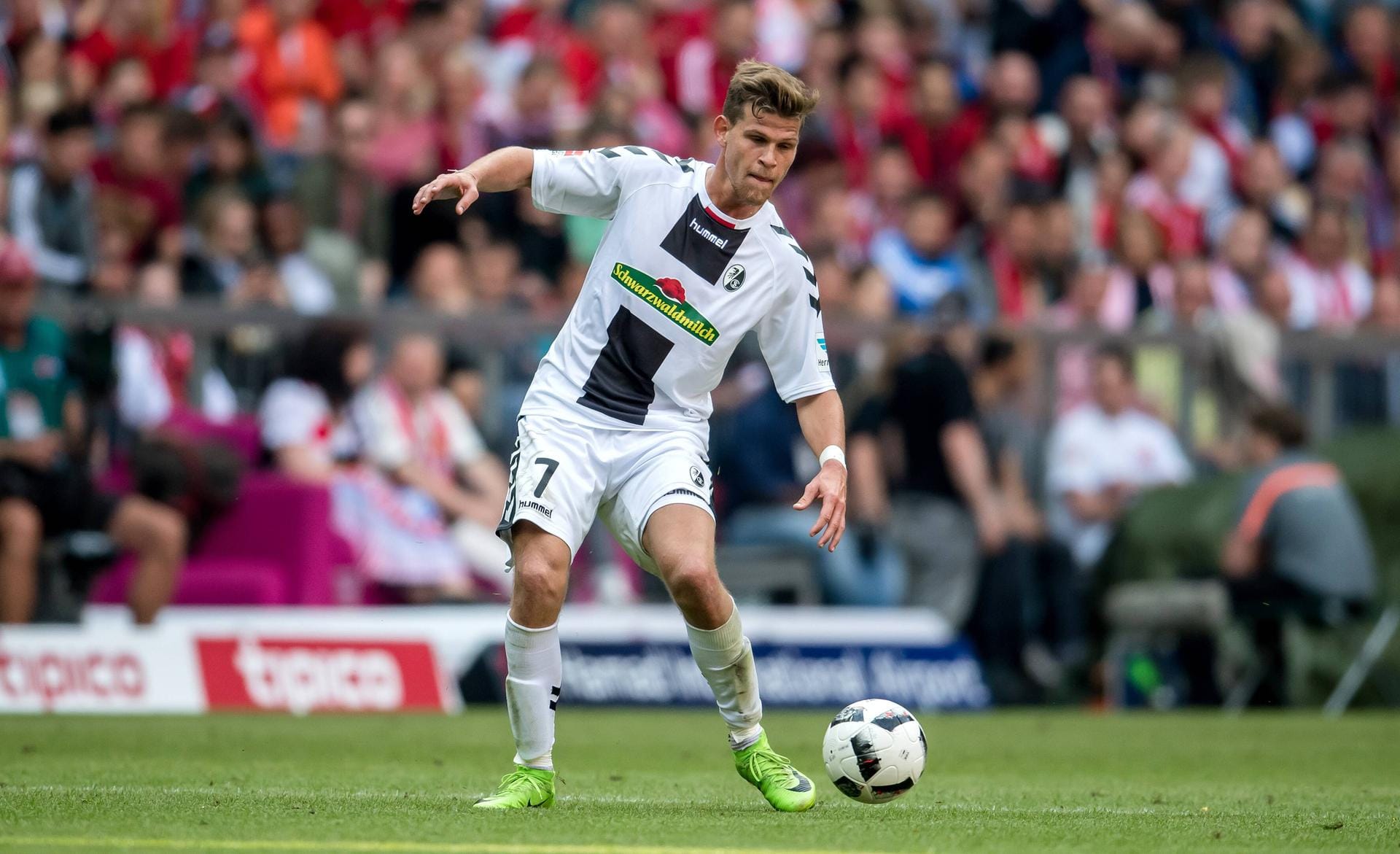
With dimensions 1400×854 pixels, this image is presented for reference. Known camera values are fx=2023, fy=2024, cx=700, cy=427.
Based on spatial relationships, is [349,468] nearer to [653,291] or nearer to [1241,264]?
[653,291]

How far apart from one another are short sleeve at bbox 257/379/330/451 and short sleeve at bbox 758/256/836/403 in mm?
6260

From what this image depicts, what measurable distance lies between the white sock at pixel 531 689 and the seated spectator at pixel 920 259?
9.22 meters

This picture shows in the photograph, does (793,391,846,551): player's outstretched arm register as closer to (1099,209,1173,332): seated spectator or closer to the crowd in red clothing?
the crowd in red clothing

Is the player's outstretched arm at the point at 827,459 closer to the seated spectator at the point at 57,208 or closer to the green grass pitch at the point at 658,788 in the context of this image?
the green grass pitch at the point at 658,788

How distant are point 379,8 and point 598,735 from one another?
8.10m

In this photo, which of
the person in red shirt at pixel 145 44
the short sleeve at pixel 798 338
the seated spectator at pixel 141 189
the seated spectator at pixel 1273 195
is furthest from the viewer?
the seated spectator at pixel 1273 195

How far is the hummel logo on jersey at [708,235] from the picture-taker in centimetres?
715

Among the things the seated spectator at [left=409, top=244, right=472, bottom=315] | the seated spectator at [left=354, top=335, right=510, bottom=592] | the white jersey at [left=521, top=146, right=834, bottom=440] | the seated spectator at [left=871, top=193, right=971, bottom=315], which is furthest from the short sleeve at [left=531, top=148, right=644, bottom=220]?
the seated spectator at [left=871, top=193, right=971, bottom=315]

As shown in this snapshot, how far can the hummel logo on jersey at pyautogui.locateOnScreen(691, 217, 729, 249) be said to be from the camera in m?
7.15

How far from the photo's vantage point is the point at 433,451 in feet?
44.4

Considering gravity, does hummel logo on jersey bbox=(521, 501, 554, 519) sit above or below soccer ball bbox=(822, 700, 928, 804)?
above

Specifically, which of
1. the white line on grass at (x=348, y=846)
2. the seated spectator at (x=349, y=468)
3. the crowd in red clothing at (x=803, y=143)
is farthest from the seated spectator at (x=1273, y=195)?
the white line on grass at (x=348, y=846)

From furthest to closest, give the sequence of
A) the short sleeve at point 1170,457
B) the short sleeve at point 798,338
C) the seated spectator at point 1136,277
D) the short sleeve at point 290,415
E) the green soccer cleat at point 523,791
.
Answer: the seated spectator at point 1136,277, the short sleeve at point 1170,457, the short sleeve at point 290,415, the short sleeve at point 798,338, the green soccer cleat at point 523,791

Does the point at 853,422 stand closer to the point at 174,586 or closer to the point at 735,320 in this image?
the point at 174,586
